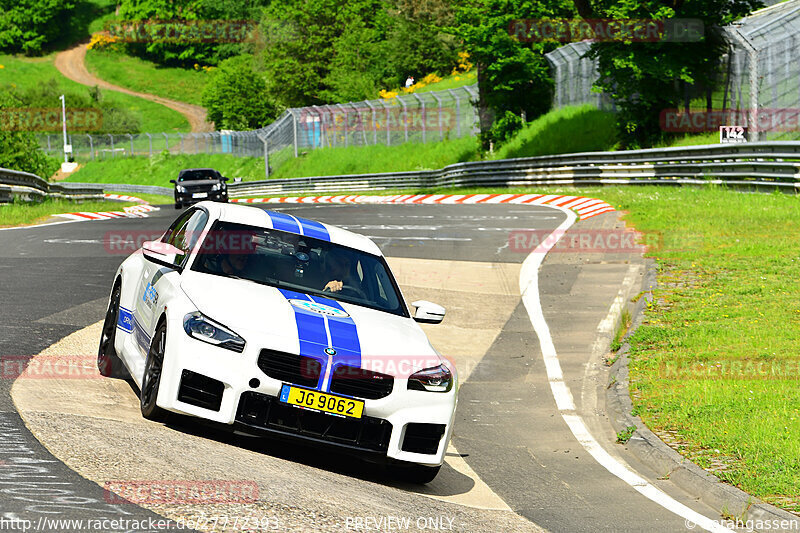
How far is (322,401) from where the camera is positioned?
21.3ft

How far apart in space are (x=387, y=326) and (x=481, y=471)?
4.72 ft

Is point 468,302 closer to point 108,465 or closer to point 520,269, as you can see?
point 520,269

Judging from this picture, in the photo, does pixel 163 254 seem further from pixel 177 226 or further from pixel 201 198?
pixel 201 198

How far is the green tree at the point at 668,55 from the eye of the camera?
109ft

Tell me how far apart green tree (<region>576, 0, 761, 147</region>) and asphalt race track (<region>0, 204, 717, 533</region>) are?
1942cm

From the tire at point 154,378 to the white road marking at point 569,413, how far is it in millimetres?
3476

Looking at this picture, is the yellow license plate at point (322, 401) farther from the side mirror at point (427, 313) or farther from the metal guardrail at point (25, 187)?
the metal guardrail at point (25, 187)

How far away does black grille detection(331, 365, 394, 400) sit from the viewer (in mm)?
6547

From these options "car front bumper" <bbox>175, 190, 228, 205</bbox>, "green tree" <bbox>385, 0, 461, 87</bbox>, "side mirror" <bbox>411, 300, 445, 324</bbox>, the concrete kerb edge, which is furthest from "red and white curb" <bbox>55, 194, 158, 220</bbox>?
"green tree" <bbox>385, 0, 461, 87</bbox>

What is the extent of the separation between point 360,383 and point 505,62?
4240 centimetres

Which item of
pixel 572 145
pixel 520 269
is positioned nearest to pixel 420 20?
pixel 572 145

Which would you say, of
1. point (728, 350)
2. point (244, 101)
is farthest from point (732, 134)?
point (244, 101)

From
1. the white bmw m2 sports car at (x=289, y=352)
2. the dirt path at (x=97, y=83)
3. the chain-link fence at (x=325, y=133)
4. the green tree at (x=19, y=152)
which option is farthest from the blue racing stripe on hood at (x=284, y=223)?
the dirt path at (x=97, y=83)

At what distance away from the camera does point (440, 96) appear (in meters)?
54.3
